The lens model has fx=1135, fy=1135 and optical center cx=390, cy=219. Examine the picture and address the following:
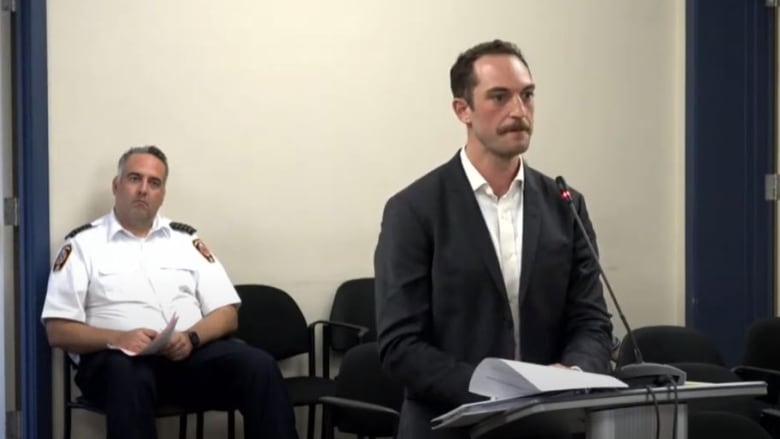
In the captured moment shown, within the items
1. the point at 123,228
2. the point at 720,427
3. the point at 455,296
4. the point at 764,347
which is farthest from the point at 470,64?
the point at 764,347

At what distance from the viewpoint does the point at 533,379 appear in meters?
1.81

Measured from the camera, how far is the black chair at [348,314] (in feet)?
15.9

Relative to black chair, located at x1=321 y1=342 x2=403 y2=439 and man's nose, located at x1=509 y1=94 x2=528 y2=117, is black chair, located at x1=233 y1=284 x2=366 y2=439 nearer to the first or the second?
black chair, located at x1=321 y1=342 x2=403 y2=439

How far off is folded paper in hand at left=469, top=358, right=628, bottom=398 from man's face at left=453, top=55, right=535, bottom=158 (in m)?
0.50

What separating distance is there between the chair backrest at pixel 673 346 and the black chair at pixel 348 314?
1.17 meters

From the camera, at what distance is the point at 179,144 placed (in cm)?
470

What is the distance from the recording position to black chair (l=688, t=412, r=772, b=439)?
9.06 ft

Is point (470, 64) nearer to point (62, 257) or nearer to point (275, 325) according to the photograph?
point (62, 257)

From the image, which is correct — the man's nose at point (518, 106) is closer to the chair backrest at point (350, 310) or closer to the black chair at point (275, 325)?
the black chair at point (275, 325)

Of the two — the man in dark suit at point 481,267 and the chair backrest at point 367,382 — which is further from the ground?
the man in dark suit at point 481,267

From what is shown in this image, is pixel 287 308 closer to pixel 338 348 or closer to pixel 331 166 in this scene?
pixel 338 348

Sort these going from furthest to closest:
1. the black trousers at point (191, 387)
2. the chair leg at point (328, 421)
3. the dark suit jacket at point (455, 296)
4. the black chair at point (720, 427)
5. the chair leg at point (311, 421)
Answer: the chair leg at point (311, 421) < the black trousers at point (191, 387) < the chair leg at point (328, 421) < the black chair at point (720, 427) < the dark suit jacket at point (455, 296)

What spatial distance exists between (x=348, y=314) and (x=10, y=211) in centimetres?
145

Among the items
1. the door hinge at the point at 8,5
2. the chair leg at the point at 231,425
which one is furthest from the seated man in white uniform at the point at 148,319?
the door hinge at the point at 8,5
